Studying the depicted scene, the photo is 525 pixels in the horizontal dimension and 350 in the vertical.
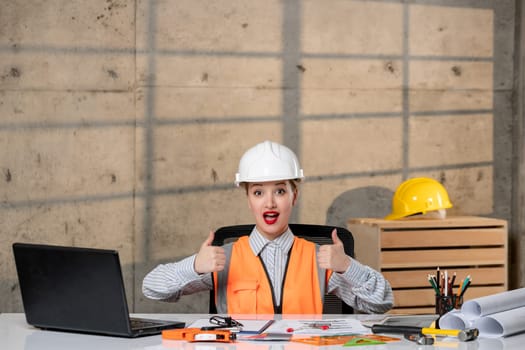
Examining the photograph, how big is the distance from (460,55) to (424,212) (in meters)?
1.18

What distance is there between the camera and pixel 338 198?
17.2ft

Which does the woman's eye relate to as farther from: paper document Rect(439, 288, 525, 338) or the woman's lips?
paper document Rect(439, 288, 525, 338)

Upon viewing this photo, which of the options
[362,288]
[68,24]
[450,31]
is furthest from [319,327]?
[450,31]

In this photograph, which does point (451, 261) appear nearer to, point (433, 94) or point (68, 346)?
point (433, 94)

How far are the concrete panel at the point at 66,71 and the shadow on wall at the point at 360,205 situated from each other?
1.47 metres

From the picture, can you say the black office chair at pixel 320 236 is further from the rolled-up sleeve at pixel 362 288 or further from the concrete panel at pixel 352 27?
the concrete panel at pixel 352 27

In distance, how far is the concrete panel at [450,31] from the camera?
5.34m

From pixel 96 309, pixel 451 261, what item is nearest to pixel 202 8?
pixel 451 261

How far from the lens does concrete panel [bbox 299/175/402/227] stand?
17.1ft

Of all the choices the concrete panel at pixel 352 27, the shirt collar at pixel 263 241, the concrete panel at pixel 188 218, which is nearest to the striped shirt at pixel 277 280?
the shirt collar at pixel 263 241

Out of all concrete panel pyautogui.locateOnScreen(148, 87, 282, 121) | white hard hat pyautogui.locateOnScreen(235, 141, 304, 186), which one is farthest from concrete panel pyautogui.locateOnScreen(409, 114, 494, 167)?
white hard hat pyautogui.locateOnScreen(235, 141, 304, 186)

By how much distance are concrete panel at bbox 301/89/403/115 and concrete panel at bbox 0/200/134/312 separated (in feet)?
4.13

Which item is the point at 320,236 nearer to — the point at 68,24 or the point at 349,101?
the point at 349,101

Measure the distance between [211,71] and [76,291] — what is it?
2883 mm
